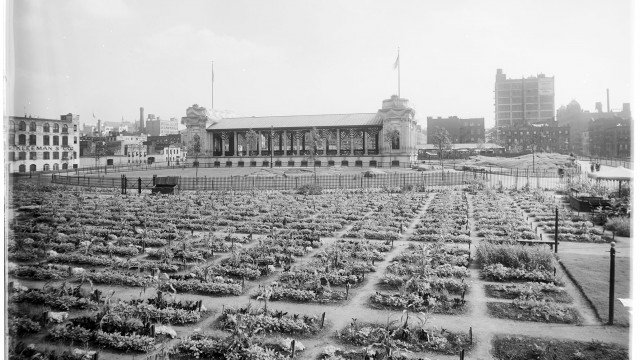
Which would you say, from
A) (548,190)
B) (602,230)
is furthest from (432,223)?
(548,190)

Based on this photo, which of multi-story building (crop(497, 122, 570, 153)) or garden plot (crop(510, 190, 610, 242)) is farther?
multi-story building (crop(497, 122, 570, 153))

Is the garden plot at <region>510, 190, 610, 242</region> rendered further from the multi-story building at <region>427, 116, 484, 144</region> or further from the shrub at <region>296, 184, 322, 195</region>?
the multi-story building at <region>427, 116, 484, 144</region>

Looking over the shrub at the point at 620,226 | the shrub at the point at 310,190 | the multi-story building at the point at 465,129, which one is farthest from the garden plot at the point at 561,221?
the multi-story building at the point at 465,129

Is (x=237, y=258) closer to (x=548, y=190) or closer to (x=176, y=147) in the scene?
(x=548, y=190)

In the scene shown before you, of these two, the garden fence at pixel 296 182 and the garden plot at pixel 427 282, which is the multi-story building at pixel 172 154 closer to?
the garden fence at pixel 296 182

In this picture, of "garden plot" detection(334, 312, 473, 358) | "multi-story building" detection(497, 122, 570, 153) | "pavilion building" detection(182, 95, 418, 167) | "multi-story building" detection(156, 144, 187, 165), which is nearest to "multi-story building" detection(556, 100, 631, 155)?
"multi-story building" detection(497, 122, 570, 153)

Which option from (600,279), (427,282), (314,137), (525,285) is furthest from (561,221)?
(314,137)
